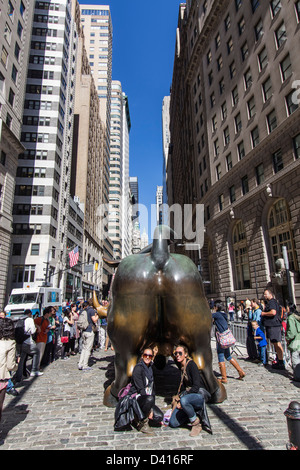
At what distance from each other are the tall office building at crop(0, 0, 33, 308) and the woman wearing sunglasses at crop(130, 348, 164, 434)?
87.1 feet

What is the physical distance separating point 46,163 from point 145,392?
4148 cm

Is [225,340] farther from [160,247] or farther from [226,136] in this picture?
[226,136]

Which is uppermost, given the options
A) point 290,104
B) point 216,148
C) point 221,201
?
point 216,148

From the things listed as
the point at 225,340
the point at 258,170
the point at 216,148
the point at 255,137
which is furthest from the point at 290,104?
the point at 225,340

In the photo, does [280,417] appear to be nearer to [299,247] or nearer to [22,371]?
[22,371]

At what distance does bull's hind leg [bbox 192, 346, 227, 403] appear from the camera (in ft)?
15.6

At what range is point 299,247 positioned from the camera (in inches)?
747

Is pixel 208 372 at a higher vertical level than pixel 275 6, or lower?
lower

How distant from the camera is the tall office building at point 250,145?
20453 mm

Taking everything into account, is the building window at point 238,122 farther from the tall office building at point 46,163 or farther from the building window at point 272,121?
the tall office building at point 46,163

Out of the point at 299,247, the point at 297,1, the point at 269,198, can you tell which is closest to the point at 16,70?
the point at 297,1

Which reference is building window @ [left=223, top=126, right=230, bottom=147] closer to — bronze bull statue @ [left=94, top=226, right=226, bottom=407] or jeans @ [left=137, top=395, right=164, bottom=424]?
bronze bull statue @ [left=94, top=226, right=226, bottom=407]

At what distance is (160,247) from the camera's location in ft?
15.5
